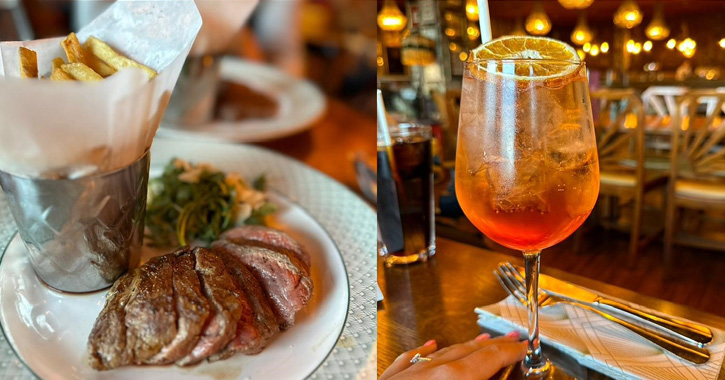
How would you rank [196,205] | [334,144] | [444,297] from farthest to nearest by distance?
[334,144] → [196,205] → [444,297]

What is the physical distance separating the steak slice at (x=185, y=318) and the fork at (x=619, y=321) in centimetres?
38

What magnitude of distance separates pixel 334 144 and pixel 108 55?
95cm

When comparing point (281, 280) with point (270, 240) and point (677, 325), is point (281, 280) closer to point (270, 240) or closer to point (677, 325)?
point (270, 240)

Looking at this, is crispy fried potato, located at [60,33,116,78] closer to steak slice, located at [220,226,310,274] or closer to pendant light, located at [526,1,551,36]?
steak slice, located at [220,226,310,274]

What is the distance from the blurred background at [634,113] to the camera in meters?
0.58

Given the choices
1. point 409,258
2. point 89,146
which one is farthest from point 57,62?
point 409,258

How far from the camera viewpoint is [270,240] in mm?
816

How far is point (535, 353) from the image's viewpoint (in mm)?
575

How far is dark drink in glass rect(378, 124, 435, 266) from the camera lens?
0.77 m

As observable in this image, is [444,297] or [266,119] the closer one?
[444,297]

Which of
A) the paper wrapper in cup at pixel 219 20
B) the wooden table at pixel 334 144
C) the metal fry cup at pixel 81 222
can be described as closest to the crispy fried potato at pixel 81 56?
the metal fry cup at pixel 81 222

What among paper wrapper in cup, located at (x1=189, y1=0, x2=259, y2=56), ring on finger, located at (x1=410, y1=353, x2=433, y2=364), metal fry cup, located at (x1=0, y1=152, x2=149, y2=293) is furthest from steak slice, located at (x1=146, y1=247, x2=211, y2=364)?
paper wrapper in cup, located at (x1=189, y1=0, x2=259, y2=56)

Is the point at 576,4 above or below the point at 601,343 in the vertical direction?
above

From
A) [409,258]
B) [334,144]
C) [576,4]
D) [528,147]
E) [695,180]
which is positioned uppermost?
[576,4]
